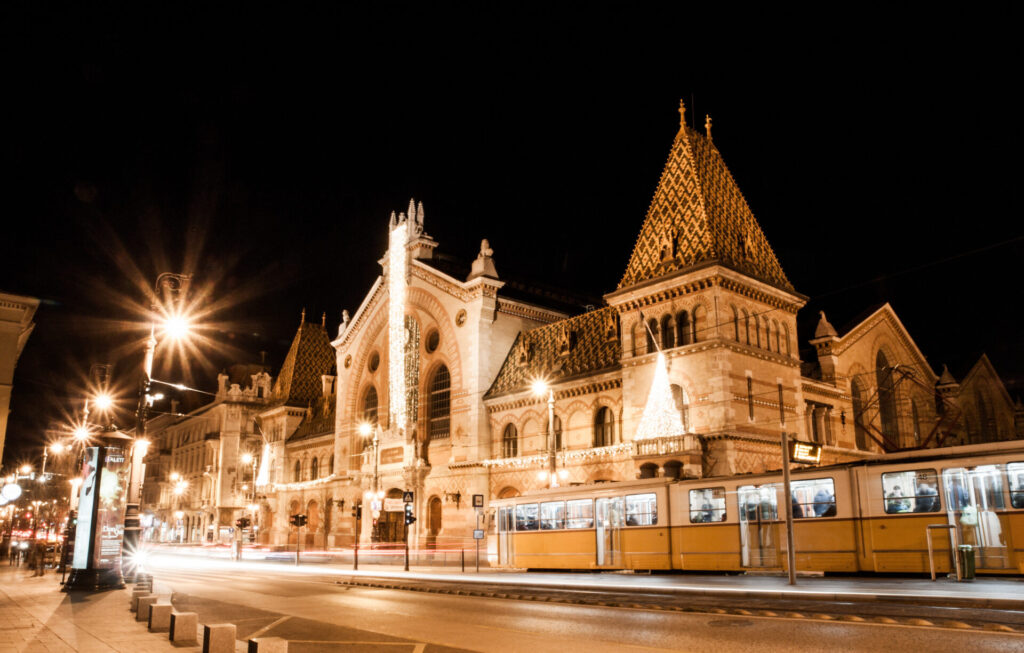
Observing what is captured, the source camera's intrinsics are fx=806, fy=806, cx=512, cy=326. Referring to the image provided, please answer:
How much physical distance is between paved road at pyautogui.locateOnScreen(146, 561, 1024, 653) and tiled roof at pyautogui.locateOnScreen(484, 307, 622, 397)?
915 inches

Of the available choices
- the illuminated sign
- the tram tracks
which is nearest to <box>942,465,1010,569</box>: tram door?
the tram tracks

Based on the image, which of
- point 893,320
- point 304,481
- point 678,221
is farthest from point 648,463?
point 304,481

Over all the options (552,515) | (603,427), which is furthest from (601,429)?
(552,515)

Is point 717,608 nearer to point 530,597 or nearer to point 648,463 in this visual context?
point 530,597

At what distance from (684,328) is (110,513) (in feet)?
77.4

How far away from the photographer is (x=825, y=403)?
4172 cm

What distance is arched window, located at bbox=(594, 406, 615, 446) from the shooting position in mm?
40469

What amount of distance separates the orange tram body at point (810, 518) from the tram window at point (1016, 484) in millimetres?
23

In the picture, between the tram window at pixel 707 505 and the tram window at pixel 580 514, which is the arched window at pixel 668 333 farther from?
the tram window at pixel 707 505

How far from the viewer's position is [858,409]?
45000 mm

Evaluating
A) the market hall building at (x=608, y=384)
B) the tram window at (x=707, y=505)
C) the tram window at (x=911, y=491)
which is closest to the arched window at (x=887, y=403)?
the market hall building at (x=608, y=384)

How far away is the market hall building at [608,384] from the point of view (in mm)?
34594

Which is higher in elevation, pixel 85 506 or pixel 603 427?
pixel 603 427

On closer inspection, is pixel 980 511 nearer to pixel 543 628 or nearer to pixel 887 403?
pixel 543 628
